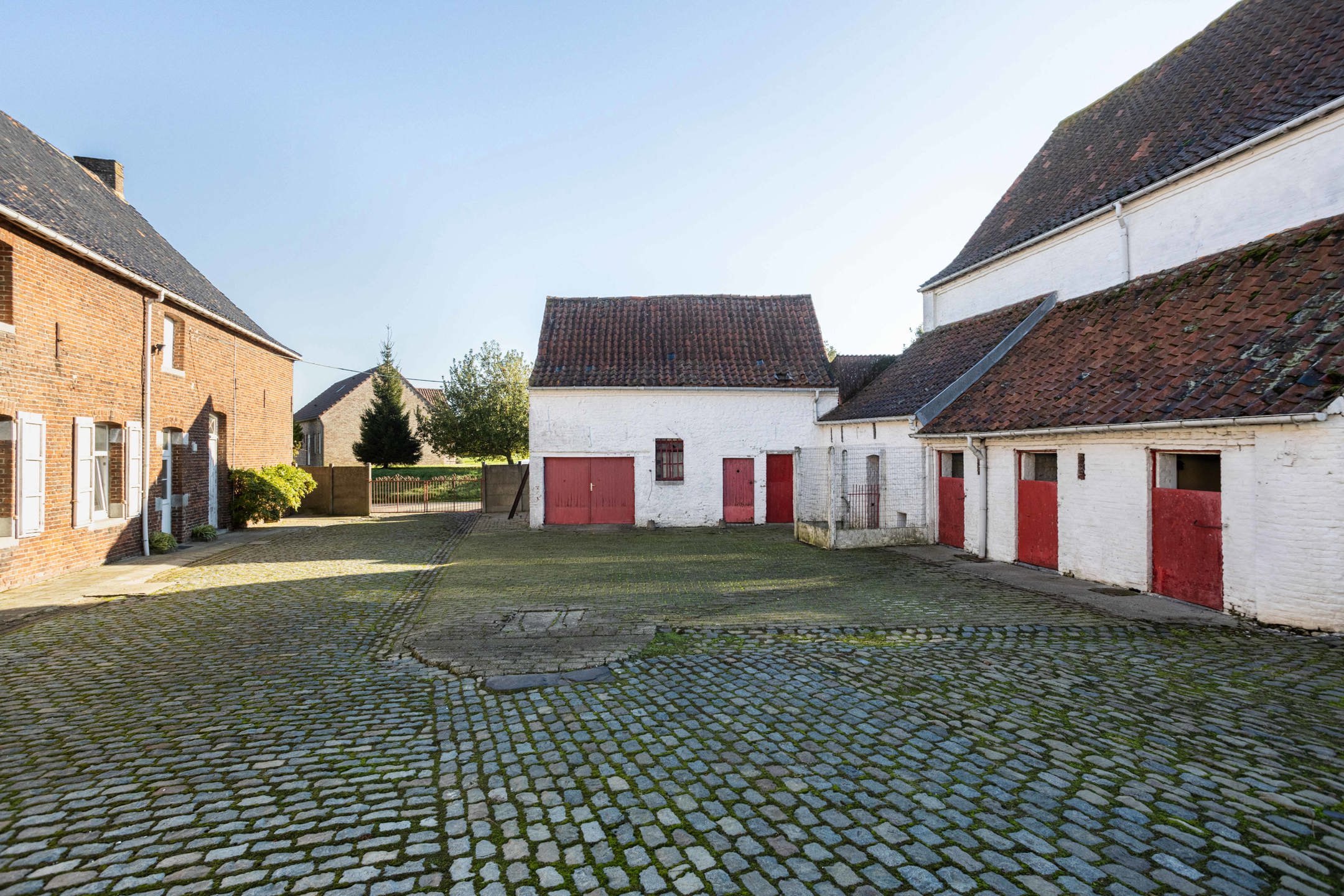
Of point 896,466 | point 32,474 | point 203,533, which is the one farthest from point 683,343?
point 32,474

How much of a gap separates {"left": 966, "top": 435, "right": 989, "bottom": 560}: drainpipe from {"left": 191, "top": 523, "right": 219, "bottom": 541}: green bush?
662 inches

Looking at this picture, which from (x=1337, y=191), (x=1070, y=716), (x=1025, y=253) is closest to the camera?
(x=1070, y=716)

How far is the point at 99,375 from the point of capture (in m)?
12.7

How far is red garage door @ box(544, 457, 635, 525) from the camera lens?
20375 mm

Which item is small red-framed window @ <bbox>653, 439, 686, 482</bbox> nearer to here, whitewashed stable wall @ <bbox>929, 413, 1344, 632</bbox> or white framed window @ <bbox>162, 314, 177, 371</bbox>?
whitewashed stable wall @ <bbox>929, 413, 1344, 632</bbox>

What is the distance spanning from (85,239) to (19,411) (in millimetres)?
3592

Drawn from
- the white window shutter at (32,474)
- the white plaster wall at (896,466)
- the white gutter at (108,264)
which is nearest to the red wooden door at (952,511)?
the white plaster wall at (896,466)

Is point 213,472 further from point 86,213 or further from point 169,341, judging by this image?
point 86,213

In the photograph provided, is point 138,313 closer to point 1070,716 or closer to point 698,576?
point 698,576

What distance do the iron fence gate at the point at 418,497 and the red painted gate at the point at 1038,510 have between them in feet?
65.1

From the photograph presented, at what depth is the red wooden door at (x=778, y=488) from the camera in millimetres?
20719

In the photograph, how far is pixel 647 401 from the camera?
2044 cm

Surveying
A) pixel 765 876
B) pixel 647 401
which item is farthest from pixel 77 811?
pixel 647 401

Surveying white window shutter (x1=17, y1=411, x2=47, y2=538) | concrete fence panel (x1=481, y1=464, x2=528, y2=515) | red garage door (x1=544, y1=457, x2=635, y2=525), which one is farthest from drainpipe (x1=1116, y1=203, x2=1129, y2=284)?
white window shutter (x1=17, y1=411, x2=47, y2=538)
